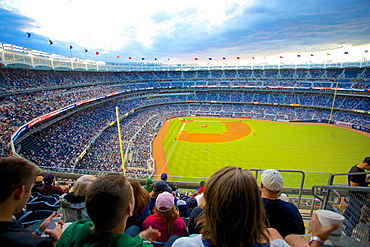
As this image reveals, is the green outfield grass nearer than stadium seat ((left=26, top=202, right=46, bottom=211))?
No

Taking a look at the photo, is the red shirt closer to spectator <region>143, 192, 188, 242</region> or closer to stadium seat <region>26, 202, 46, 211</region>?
spectator <region>143, 192, 188, 242</region>

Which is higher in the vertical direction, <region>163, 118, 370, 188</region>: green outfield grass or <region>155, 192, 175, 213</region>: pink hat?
<region>155, 192, 175, 213</region>: pink hat

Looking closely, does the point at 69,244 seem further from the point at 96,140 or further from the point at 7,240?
the point at 96,140

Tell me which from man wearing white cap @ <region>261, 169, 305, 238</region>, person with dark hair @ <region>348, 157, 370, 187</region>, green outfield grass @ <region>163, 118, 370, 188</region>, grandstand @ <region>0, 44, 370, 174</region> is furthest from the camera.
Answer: green outfield grass @ <region>163, 118, 370, 188</region>

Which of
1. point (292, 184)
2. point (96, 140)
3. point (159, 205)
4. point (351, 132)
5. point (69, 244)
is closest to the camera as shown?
point (69, 244)

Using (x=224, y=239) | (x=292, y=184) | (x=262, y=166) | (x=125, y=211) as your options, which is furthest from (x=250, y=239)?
(x=262, y=166)

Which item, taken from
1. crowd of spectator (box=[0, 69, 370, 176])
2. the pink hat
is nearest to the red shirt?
the pink hat

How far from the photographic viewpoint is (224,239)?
1.58 meters

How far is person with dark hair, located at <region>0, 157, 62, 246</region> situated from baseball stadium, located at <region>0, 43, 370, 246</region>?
4.10 metres

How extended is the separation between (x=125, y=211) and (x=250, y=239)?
49.4 inches

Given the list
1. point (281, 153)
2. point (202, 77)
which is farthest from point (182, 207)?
point (202, 77)

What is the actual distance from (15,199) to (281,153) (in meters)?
29.7

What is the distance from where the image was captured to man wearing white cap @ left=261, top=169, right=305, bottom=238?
2.95 meters

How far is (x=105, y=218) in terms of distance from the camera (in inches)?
69.1
